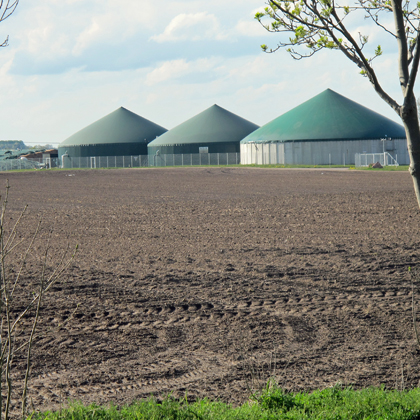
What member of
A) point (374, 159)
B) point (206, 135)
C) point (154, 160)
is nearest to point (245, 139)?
point (206, 135)

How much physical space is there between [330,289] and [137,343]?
10.4 ft

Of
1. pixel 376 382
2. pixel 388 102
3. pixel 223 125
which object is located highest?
pixel 223 125

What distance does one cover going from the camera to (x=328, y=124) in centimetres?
5806

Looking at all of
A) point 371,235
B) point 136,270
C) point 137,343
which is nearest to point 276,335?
point 137,343

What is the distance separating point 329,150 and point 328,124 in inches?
128

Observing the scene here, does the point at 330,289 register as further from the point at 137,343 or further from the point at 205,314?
the point at 137,343

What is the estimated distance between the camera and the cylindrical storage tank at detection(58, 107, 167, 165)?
74.2m

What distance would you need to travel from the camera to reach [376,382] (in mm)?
4746

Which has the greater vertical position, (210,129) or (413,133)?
(210,129)

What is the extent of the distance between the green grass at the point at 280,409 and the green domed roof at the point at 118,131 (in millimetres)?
71908

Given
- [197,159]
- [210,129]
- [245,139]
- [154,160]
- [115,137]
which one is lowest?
[197,159]

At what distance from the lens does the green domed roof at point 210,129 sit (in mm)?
69688

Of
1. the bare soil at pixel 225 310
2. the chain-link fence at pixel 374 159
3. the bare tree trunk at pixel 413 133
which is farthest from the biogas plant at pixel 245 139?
the bare tree trunk at pixel 413 133

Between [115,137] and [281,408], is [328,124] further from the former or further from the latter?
[281,408]
